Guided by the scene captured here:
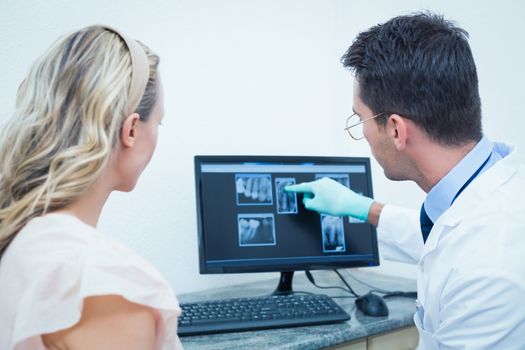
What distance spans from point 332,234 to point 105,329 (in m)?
1.04

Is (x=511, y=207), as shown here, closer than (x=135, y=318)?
No

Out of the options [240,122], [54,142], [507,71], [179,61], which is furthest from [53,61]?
[507,71]

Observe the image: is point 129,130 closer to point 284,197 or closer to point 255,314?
point 255,314

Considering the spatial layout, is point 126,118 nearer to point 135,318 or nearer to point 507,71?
point 135,318

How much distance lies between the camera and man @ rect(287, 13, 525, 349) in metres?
0.93

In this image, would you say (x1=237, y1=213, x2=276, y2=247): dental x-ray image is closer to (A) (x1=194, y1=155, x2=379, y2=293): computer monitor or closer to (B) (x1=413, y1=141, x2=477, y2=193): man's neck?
(A) (x1=194, y1=155, x2=379, y2=293): computer monitor

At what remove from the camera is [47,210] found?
737 mm

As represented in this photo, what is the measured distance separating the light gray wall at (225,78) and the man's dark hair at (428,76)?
24.1 inches

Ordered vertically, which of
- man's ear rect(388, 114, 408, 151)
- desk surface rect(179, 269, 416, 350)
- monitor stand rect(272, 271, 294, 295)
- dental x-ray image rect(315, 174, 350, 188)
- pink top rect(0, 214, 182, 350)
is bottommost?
desk surface rect(179, 269, 416, 350)

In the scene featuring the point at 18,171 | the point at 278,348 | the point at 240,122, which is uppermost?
the point at 240,122

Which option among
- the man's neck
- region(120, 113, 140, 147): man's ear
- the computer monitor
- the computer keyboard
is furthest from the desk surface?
region(120, 113, 140, 147): man's ear

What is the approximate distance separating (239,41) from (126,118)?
105 cm

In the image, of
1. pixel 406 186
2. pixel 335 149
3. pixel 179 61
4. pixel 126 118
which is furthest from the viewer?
pixel 335 149

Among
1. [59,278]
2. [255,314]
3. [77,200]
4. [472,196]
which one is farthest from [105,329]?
[472,196]
